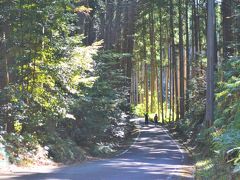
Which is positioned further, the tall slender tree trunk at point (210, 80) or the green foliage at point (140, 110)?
the green foliage at point (140, 110)

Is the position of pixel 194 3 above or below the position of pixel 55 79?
above

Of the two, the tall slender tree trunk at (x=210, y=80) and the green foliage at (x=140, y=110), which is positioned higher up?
the tall slender tree trunk at (x=210, y=80)

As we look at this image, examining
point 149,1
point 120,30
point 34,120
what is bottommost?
point 34,120

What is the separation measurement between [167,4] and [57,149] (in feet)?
88.0

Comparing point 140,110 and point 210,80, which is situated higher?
Answer: point 210,80

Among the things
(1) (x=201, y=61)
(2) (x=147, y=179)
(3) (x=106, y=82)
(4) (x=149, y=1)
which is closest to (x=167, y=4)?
(4) (x=149, y=1)

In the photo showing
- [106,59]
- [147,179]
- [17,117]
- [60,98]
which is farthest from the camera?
[106,59]

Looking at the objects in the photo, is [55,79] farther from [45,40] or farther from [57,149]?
[57,149]

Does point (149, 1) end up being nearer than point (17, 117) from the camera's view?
No

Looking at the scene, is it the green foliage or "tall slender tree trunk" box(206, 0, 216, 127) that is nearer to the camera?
"tall slender tree trunk" box(206, 0, 216, 127)

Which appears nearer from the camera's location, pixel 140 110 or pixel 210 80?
pixel 210 80

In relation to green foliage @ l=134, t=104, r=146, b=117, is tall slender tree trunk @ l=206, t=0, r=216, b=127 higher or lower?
higher

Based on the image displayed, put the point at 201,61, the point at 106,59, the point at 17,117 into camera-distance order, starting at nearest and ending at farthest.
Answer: the point at 17,117
the point at 106,59
the point at 201,61

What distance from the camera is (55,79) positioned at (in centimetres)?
2092
